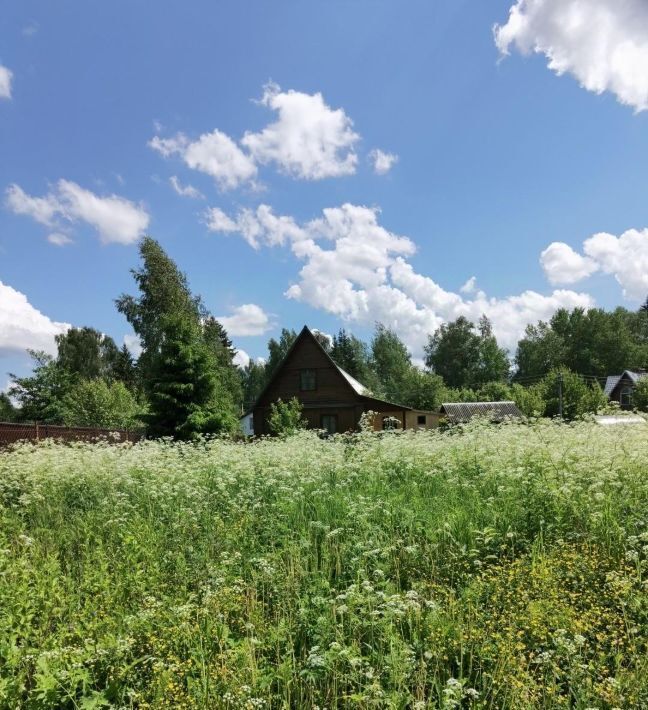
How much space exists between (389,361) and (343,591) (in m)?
63.4

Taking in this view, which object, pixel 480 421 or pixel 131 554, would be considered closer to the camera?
pixel 131 554

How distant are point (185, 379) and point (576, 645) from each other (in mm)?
20164

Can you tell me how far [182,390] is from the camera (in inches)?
847

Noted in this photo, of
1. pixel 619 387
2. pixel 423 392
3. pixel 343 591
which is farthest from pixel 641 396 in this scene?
pixel 343 591

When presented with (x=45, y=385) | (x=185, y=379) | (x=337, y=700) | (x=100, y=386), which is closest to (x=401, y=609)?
(x=337, y=700)

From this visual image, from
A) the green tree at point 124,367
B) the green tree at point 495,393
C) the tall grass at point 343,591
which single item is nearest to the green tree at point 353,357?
the green tree at point 495,393

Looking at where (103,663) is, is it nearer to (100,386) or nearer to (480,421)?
(480,421)

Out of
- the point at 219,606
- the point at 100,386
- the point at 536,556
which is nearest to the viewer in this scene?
the point at 219,606

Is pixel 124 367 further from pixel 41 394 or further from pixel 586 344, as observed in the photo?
pixel 586 344

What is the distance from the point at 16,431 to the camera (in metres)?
14.8

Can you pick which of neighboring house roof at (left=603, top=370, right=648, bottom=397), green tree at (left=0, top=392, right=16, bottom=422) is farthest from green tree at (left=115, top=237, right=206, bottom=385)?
neighboring house roof at (left=603, top=370, right=648, bottom=397)

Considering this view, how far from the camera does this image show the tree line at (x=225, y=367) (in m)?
22.1

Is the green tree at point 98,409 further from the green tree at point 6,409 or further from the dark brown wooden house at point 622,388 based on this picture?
the dark brown wooden house at point 622,388

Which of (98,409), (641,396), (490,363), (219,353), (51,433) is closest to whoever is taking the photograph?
(51,433)
